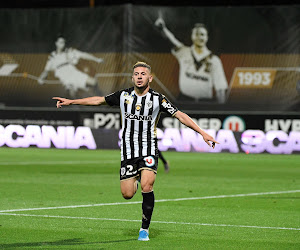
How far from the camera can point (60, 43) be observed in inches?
1339

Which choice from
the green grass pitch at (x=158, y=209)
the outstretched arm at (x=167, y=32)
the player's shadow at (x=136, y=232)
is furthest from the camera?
the outstretched arm at (x=167, y=32)

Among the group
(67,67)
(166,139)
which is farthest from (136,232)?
(67,67)

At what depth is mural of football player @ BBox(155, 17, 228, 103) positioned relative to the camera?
105ft

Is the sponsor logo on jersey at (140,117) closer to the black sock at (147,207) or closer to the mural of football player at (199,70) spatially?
the black sock at (147,207)

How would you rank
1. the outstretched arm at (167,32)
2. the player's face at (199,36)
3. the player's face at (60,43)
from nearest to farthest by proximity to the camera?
the player's face at (199,36) → the outstretched arm at (167,32) → the player's face at (60,43)

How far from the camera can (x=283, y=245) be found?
9.27 meters

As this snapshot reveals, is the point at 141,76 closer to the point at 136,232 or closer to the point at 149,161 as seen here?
the point at 149,161

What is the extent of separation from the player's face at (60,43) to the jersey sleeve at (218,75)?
20.8ft

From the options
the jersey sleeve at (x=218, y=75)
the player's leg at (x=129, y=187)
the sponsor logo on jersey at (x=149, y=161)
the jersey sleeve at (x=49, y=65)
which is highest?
the jersey sleeve at (x=49, y=65)

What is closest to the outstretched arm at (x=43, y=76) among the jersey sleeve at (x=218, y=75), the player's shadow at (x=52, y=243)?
the jersey sleeve at (x=218, y=75)

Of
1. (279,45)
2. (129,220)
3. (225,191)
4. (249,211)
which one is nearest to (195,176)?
(225,191)

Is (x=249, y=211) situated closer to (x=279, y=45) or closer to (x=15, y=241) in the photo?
(x=15, y=241)

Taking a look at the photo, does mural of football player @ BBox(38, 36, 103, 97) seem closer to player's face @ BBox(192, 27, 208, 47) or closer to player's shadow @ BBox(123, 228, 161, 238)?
player's face @ BBox(192, 27, 208, 47)

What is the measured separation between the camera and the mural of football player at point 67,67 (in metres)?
33.5
